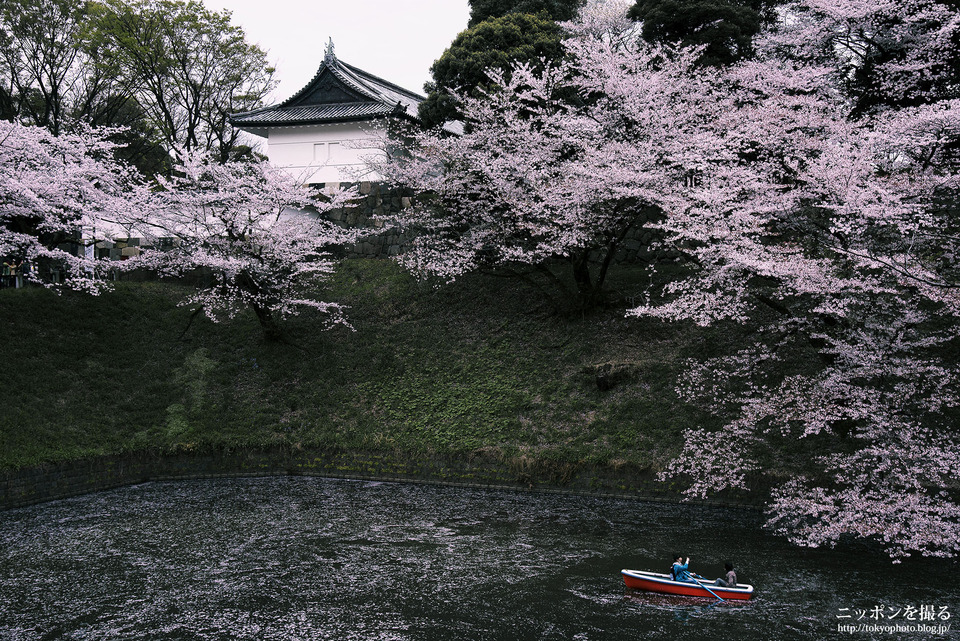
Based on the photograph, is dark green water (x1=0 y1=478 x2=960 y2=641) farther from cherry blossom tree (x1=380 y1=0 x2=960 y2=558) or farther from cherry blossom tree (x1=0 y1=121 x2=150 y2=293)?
cherry blossom tree (x1=0 y1=121 x2=150 y2=293)

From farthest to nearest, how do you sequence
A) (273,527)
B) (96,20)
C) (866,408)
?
1. (96,20)
2. (273,527)
3. (866,408)

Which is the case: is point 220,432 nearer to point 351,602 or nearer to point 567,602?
point 351,602

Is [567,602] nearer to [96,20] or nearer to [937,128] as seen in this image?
[937,128]

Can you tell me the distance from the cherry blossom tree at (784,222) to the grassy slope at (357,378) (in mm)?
1797

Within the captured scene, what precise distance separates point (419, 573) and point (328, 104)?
27188 millimetres

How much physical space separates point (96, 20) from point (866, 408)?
119 ft

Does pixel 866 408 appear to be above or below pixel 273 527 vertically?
above

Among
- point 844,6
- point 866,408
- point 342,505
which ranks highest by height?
point 844,6

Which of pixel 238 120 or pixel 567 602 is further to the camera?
pixel 238 120

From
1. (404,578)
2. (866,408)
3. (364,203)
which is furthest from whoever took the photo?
(364,203)

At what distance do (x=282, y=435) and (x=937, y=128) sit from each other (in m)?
18.6

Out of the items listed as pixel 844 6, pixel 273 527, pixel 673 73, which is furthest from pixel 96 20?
pixel 844 6

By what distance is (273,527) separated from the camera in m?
14.4

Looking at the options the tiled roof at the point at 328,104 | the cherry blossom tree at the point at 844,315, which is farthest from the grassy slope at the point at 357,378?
the tiled roof at the point at 328,104
